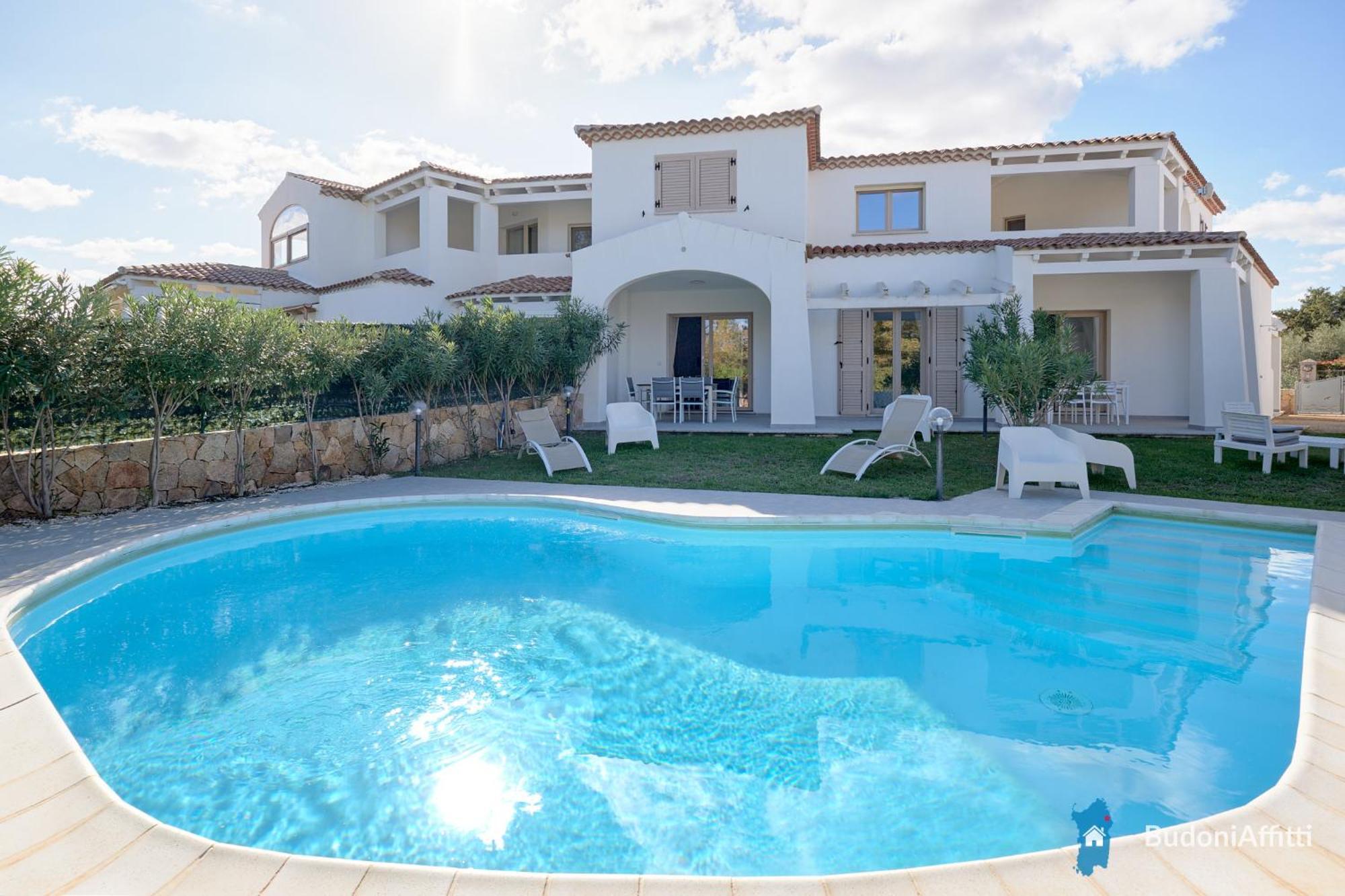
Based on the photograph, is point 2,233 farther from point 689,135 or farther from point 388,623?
point 689,135

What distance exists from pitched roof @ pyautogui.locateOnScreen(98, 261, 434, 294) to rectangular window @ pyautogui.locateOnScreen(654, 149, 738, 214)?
731 cm

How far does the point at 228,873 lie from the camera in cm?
248

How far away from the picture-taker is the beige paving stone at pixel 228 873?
238 cm

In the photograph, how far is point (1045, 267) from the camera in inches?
633

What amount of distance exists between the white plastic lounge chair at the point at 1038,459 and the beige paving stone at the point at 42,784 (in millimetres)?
9514

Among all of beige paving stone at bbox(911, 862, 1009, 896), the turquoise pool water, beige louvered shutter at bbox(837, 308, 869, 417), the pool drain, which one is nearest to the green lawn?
the turquoise pool water

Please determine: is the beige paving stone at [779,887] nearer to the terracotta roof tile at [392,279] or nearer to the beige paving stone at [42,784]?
the beige paving stone at [42,784]

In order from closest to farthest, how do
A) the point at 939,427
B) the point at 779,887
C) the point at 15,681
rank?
1. the point at 779,887
2. the point at 15,681
3. the point at 939,427

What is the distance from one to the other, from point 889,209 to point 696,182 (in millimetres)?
5303

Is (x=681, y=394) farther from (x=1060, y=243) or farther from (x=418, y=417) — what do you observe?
(x=1060, y=243)

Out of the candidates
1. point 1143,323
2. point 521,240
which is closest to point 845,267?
point 1143,323

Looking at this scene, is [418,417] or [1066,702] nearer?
[1066,702]

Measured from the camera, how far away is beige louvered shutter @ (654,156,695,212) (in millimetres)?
18219

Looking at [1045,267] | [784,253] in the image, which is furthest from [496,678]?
[1045,267]
